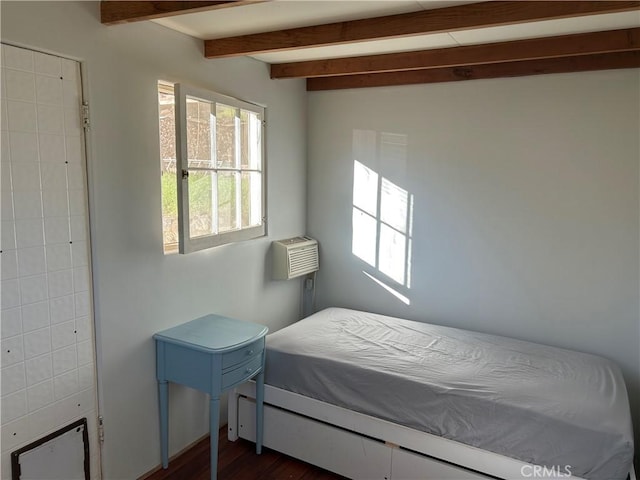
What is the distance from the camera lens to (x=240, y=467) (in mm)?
2547

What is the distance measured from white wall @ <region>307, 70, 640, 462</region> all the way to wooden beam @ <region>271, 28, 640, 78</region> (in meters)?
0.37

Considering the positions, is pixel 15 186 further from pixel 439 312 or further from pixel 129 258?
pixel 439 312

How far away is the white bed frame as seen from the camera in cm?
210

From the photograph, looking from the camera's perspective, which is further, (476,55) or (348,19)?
(476,55)

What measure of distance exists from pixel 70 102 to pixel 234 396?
5.92ft

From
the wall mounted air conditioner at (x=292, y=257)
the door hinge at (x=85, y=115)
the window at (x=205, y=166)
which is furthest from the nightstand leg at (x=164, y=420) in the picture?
the door hinge at (x=85, y=115)

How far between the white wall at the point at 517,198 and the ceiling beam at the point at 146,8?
1.71m

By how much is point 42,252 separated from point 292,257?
1.68 metres

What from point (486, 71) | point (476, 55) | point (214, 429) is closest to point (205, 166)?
point (214, 429)

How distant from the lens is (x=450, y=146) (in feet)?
10.1

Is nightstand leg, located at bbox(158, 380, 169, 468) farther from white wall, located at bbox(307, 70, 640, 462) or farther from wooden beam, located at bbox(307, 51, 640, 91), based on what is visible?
wooden beam, located at bbox(307, 51, 640, 91)

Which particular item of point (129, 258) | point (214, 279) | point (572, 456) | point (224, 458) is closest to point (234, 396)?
point (224, 458)

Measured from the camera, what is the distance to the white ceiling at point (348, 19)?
2.00 meters

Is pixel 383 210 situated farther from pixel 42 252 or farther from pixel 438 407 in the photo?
pixel 42 252
